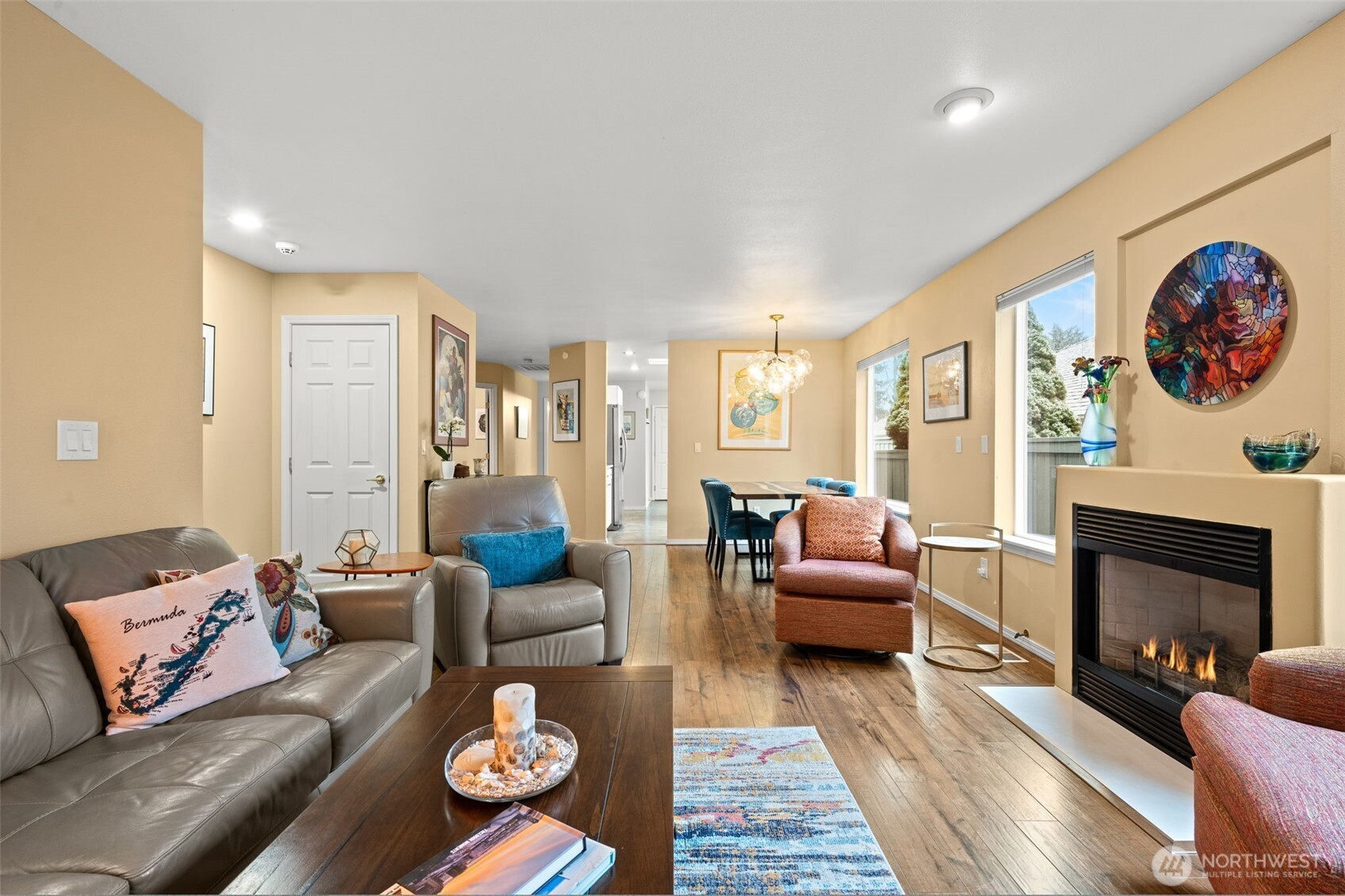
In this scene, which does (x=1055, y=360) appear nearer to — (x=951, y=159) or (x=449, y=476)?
(x=951, y=159)

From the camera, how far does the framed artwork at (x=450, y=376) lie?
4.75 meters

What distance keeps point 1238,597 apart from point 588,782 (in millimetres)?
2206

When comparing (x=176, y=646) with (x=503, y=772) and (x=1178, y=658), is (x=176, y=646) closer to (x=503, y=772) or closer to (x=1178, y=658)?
(x=503, y=772)

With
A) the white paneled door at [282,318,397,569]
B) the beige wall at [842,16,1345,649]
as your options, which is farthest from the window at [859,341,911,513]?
the white paneled door at [282,318,397,569]

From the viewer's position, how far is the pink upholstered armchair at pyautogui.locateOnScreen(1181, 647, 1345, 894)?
104 centimetres

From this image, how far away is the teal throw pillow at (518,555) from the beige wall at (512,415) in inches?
224

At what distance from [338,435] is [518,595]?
2408 mm

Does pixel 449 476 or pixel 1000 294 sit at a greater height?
pixel 1000 294

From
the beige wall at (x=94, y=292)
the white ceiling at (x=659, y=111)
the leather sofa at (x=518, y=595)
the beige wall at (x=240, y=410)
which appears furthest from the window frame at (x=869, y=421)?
the beige wall at (x=94, y=292)

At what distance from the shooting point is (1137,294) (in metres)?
2.63

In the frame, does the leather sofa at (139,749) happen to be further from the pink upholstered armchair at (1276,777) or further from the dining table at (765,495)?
the dining table at (765,495)

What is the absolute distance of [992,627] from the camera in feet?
12.4

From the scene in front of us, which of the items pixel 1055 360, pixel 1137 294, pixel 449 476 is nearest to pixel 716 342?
pixel 449 476

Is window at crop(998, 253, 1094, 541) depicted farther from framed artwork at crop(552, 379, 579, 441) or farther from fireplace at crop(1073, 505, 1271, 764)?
framed artwork at crop(552, 379, 579, 441)
